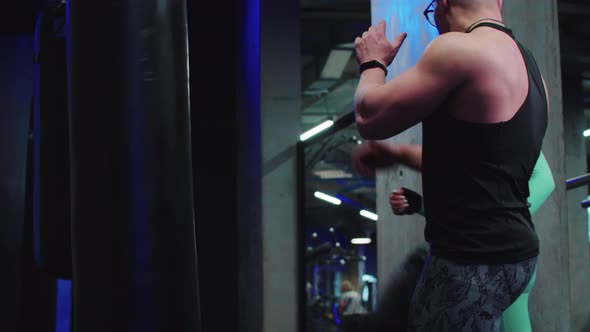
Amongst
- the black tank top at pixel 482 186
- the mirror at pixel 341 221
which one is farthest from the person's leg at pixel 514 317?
the mirror at pixel 341 221

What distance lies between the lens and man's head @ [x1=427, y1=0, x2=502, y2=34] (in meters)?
1.29

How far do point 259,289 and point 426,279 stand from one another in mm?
4050

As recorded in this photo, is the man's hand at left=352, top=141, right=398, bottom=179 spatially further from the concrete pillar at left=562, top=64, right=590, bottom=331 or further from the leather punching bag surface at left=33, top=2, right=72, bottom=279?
the concrete pillar at left=562, top=64, right=590, bottom=331

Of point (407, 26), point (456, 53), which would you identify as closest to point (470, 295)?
point (456, 53)

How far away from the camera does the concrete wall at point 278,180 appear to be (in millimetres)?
5234

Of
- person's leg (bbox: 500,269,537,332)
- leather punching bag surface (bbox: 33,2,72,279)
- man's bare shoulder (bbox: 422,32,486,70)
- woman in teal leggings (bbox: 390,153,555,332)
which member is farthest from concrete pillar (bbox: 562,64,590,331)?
leather punching bag surface (bbox: 33,2,72,279)

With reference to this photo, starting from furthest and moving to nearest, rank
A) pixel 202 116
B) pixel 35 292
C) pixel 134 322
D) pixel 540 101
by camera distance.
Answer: pixel 202 116, pixel 35 292, pixel 540 101, pixel 134 322

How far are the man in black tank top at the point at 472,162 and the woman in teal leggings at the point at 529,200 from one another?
0.28ft

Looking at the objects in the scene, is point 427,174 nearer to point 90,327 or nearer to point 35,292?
point 90,327

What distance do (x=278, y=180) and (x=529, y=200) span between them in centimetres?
398

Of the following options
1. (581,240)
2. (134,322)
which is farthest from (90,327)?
(581,240)

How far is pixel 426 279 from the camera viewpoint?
125 cm

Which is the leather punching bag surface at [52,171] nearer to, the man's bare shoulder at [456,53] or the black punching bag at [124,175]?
the black punching bag at [124,175]

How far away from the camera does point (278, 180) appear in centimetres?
533
